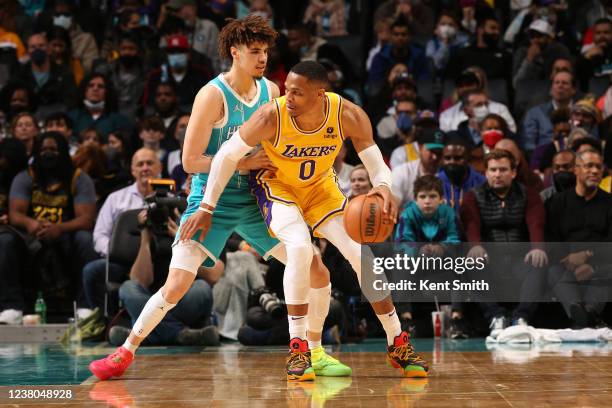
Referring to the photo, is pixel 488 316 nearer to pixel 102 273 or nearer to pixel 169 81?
pixel 102 273

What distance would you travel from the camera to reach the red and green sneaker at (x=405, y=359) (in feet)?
16.9

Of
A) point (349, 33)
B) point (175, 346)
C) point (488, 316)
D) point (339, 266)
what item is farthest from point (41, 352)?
point (349, 33)

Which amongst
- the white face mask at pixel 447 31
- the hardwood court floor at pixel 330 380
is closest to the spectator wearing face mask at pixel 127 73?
the white face mask at pixel 447 31

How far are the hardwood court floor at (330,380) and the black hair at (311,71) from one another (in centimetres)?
151

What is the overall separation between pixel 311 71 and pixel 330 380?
5.13 ft

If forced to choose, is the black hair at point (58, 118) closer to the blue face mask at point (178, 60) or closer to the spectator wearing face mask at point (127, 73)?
the spectator wearing face mask at point (127, 73)

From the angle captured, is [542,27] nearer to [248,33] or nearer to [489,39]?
[489,39]

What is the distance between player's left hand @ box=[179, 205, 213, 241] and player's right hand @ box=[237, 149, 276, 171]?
29cm

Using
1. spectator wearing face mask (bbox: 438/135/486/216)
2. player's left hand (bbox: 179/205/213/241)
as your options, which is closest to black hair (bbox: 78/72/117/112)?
spectator wearing face mask (bbox: 438/135/486/216)

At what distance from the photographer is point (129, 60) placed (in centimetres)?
1122

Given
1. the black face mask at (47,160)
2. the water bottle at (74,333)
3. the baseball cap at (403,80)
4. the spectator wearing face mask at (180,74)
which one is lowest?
the water bottle at (74,333)

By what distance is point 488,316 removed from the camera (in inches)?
311

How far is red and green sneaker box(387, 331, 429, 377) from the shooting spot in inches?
203

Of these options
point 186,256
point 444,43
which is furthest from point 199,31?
point 186,256
